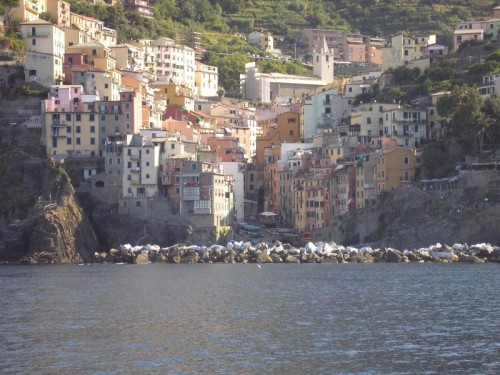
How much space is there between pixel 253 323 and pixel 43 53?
6418 centimetres

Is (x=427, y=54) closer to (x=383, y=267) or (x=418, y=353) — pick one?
(x=383, y=267)

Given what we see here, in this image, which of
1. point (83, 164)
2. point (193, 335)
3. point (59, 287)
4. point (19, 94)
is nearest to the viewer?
point (193, 335)

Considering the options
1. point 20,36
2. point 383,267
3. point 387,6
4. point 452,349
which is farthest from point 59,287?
point 387,6

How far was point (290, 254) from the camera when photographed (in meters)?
95.3

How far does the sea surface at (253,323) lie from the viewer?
41.5m

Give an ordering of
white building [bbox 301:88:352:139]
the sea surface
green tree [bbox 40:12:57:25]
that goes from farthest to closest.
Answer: green tree [bbox 40:12:57:25] → white building [bbox 301:88:352:139] → the sea surface

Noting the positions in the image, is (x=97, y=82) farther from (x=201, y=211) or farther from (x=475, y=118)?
(x=475, y=118)

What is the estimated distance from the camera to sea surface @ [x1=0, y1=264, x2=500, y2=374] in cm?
4147

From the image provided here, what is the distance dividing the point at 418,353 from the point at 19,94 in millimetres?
72445

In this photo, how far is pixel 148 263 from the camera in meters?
94.6

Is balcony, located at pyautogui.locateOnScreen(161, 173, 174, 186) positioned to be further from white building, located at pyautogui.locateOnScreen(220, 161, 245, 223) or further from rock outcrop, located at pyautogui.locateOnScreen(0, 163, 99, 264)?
white building, located at pyautogui.locateOnScreen(220, 161, 245, 223)

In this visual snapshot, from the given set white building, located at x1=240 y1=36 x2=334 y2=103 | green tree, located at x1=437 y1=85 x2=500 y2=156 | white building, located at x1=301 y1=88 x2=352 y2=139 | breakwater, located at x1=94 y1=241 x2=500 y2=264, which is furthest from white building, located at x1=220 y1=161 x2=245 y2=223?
white building, located at x1=240 y1=36 x2=334 y2=103

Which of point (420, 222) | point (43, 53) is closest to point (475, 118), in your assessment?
point (420, 222)

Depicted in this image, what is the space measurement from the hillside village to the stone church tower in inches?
522
